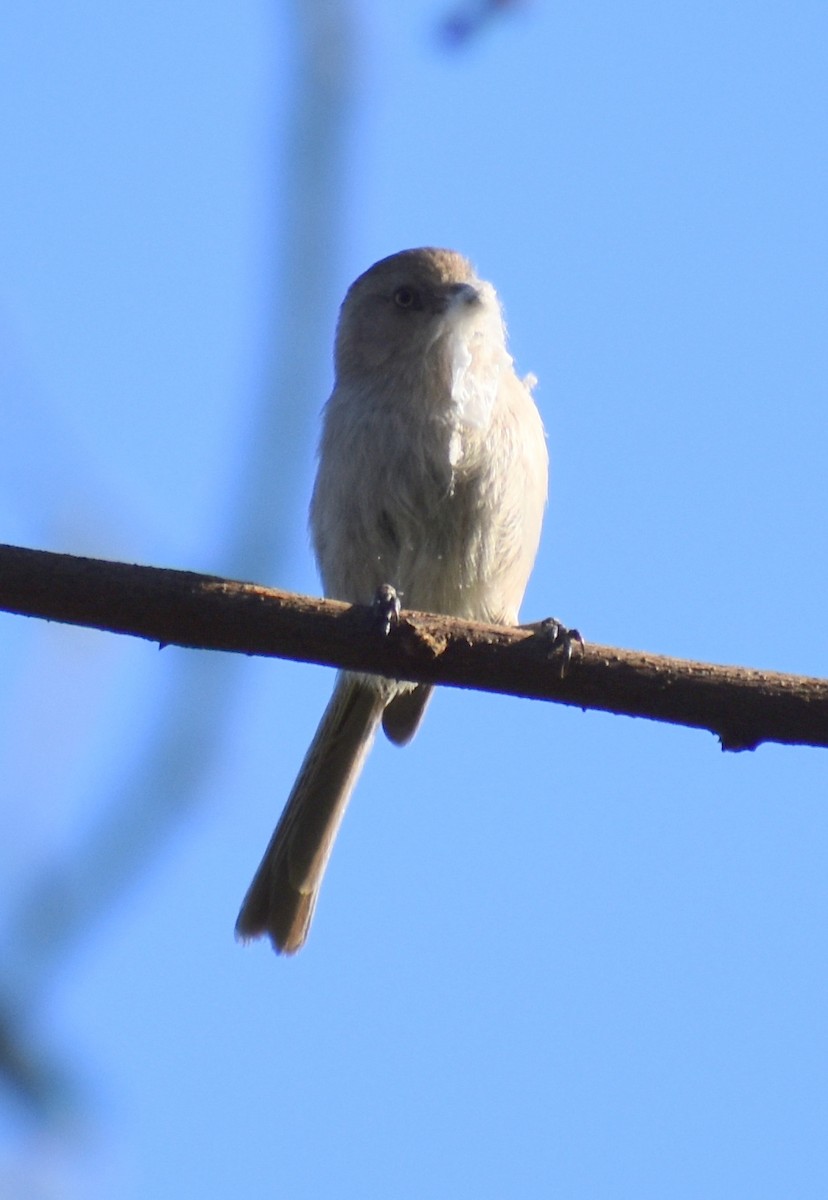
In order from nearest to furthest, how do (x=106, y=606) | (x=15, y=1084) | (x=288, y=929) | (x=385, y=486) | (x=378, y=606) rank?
(x=15, y=1084) < (x=106, y=606) < (x=378, y=606) < (x=385, y=486) < (x=288, y=929)

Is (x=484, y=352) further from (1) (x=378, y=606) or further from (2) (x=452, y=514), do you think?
(1) (x=378, y=606)

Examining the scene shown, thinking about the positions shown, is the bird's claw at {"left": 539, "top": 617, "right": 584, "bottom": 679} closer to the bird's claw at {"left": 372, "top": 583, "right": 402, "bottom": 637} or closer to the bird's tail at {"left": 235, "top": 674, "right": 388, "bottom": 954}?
the bird's claw at {"left": 372, "top": 583, "right": 402, "bottom": 637}

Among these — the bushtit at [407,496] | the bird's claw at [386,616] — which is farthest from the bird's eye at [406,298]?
the bird's claw at [386,616]

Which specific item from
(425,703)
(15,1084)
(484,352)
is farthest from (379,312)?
(15,1084)

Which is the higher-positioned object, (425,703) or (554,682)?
(425,703)

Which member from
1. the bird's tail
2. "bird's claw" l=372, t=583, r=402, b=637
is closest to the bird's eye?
the bird's tail

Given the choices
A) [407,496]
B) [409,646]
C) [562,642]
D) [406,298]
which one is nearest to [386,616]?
[409,646]

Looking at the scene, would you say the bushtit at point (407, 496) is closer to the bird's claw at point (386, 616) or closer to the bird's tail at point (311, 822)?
the bird's tail at point (311, 822)
